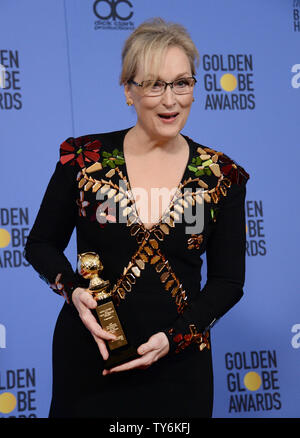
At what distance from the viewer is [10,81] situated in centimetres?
267

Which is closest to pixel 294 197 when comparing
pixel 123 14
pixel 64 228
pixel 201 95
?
pixel 201 95

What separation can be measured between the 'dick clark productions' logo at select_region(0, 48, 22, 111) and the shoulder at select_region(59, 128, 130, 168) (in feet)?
3.93

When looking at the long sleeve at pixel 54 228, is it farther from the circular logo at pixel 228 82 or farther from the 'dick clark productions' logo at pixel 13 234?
the circular logo at pixel 228 82

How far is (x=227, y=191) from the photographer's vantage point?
154 centimetres

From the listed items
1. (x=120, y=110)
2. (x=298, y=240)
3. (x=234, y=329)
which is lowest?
(x=234, y=329)

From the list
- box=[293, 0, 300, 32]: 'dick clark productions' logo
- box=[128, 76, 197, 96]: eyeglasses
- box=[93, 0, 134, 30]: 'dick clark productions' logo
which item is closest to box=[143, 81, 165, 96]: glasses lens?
box=[128, 76, 197, 96]: eyeglasses

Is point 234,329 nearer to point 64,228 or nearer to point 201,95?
point 201,95

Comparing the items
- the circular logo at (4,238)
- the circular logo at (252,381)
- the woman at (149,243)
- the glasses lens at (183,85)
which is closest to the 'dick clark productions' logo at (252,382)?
the circular logo at (252,381)

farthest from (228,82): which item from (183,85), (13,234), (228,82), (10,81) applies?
(183,85)

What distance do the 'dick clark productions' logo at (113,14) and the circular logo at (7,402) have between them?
1636 millimetres

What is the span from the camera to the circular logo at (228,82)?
2.89 m

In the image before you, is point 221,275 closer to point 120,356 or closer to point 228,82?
point 120,356

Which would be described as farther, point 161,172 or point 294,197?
point 294,197
